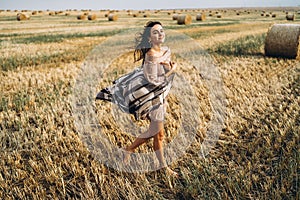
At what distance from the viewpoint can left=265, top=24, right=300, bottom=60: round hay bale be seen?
8367 mm

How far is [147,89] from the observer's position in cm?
256

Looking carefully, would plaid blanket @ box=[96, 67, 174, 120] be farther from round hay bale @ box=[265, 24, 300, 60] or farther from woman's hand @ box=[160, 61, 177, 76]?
Answer: round hay bale @ box=[265, 24, 300, 60]

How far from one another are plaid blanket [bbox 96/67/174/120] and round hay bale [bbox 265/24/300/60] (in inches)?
276

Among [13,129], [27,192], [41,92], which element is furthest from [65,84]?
[27,192]

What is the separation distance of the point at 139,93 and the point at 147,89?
8 cm

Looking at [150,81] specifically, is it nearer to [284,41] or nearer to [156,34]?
[156,34]

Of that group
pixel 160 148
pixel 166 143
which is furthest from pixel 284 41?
pixel 160 148

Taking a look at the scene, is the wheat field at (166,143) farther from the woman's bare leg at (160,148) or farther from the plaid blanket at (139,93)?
the plaid blanket at (139,93)

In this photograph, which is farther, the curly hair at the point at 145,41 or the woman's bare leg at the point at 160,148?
the woman's bare leg at the point at 160,148

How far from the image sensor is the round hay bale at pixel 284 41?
837 cm

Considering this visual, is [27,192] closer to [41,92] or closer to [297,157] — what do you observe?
[297,157]

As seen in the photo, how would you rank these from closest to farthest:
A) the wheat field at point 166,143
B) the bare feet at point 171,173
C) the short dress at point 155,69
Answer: the short dress at point 155,69 → the wheat field at point 166,143 → the bare feet at point 171,173

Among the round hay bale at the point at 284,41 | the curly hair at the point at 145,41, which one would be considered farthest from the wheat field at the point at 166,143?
the round hay bale at the point at 284,41

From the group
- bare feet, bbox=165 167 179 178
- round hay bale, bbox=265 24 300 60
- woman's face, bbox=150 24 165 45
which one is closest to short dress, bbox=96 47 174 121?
woman's face, bbox=150 24 165 45
